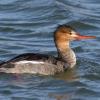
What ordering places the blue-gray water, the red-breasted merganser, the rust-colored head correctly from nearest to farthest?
1. the blue-gray water
2. the red-breasted merganser
3. the rust-colored head

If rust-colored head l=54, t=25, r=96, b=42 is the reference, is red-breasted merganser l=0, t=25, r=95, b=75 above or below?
below

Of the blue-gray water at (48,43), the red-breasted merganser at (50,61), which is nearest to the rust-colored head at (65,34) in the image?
the red-breasted merganser at (50,61)

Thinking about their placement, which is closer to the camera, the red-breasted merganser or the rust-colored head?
the red-breasted merganser

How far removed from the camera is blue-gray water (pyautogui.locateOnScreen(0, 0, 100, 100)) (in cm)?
1284

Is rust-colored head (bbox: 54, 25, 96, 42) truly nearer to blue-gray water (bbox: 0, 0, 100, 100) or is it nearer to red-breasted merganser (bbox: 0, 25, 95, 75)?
red-breasted merganser (bbox: 0, 25, 95, 75)

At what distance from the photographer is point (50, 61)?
1405 centimetres

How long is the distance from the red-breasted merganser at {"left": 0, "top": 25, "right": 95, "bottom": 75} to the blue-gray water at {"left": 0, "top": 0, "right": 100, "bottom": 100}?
157 millimetres

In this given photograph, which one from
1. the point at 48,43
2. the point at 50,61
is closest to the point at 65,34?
the point at 50,61

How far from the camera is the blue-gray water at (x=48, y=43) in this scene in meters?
12.8

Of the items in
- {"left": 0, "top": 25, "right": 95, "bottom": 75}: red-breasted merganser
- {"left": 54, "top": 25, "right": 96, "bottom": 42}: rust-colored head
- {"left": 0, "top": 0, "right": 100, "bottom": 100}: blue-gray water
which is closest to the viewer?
{"left": 0, "top": 0, "right": 100, "bottom": 100}: blue-gray water

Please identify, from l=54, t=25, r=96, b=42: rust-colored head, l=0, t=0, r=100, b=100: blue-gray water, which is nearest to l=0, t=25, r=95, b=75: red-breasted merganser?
l=54, t=25, r=96, b=42: rust-colored head

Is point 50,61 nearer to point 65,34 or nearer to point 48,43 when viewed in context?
point 65,34

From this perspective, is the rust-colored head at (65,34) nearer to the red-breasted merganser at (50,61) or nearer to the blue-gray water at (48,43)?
the red-breasted merganser at (50,61)

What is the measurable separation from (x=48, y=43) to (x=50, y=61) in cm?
242
